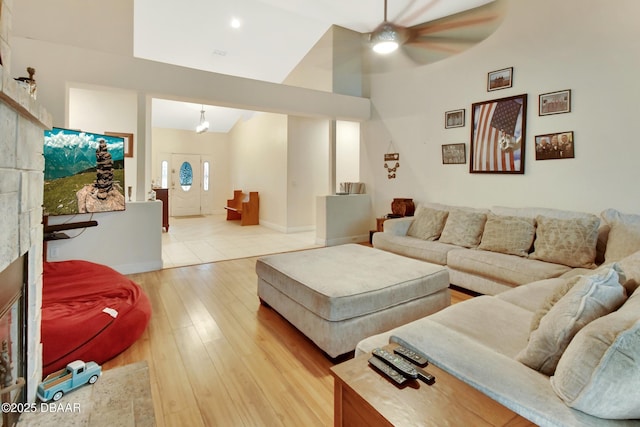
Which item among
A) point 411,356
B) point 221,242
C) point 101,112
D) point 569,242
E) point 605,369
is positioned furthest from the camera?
point 221,242

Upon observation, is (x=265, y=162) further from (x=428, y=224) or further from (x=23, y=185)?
(x=23, y=185)

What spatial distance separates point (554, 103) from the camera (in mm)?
3459

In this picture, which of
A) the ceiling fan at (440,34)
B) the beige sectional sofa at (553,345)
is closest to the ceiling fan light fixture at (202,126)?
the ceiling fan at (440,34)

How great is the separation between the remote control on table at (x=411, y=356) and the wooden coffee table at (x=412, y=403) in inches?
0.9

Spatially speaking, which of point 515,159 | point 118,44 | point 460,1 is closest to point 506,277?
point 515,159

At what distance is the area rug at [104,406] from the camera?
1.39 metres

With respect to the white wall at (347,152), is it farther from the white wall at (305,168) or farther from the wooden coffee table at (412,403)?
the wooden coffee table at (412,403)

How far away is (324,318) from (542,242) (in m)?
2.37

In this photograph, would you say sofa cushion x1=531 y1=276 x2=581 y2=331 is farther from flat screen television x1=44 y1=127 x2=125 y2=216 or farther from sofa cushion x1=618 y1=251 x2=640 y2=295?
flat screen television x1=44 y1=127 x2=125 y2=216

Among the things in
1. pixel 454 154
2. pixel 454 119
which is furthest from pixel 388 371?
pixel 454 119

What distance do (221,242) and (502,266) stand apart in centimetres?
461

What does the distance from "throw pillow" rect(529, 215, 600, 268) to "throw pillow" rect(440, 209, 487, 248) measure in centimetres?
63

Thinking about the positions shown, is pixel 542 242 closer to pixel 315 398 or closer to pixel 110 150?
pixel 315 398

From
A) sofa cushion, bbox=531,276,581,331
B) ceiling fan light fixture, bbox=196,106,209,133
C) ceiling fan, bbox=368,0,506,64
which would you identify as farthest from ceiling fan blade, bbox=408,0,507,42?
ceiling fan light fixture, bbox=196,106,209,133
